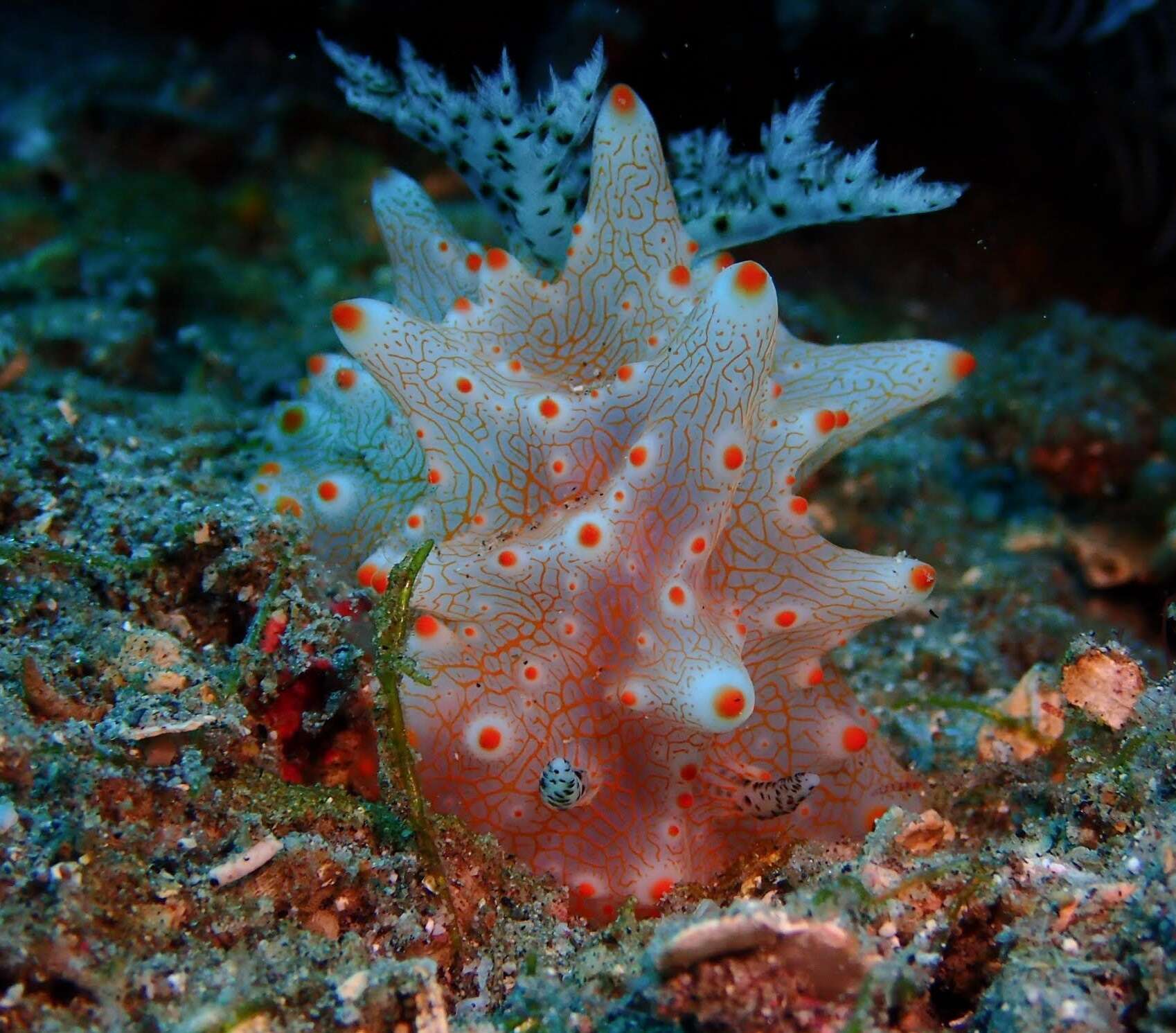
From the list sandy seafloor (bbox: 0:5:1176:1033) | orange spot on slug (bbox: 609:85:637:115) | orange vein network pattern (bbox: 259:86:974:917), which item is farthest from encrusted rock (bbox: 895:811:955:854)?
orange spot on slug (bbox: 609:85:637:115)

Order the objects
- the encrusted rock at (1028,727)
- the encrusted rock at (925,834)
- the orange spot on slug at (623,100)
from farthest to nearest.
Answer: the encrusted rock at (1028,727)
the orange spot on slug at (623,100)
the encrusted rock at (925,834)

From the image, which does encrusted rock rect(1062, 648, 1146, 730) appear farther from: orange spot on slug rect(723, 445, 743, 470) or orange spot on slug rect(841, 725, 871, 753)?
orange spot on slug rect(723, 445, 743, 470)

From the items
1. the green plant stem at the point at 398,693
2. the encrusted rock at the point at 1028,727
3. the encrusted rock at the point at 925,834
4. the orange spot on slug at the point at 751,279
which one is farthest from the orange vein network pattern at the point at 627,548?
the encrusted rock at the point at 1028,727

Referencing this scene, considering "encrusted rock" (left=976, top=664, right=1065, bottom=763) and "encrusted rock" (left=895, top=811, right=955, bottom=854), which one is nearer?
"encrusted rock" (left=895, top=811, right=955, bottom=854)

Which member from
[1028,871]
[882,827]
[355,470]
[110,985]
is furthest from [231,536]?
[1028,871]

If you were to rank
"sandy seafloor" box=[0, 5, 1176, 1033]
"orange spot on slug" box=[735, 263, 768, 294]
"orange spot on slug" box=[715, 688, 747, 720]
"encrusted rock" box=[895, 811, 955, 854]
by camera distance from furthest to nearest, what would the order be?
1. "encrusted rock" box=[895, 811, 955, 854]
2. "orange spot on slug" box=[735, 263, 768, 294]
3. "orange spot on slug" box=[715, 688, 747, 720]
4. "sandy seafloor" box=[0, 5, 1176, 1033]

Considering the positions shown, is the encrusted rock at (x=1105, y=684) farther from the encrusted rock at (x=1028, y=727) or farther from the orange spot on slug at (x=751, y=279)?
the orange spot on slug at (x=751, y=279)
